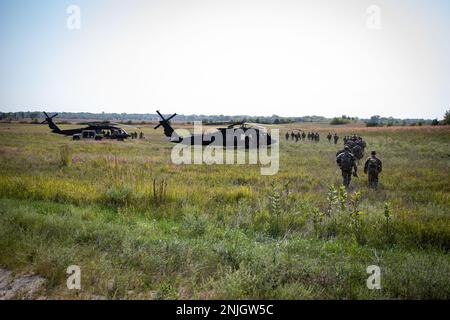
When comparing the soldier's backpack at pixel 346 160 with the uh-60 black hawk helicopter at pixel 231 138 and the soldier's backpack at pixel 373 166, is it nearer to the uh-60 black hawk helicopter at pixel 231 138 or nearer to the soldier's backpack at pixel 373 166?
the soldier's backpack at pixel 373 166

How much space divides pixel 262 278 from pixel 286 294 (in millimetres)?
518

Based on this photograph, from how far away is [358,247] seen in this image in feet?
20.6

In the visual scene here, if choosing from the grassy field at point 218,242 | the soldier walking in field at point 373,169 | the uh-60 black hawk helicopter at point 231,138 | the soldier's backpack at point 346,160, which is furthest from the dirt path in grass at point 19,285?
the uh-60 black hawk helicopter at point 231,138

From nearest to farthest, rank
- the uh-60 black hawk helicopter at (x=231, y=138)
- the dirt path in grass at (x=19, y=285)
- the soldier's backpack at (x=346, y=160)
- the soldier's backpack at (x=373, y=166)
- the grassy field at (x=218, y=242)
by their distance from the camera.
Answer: the dirt path in grass at (x=19, y=285) < the grassy field at (x=218, y=242) < the soldier's backpack at (x=346, y=160) < the soldier's backpack at (x=373, y=166) < the uh-60 black hawk helicopter at (x=231, y=138)

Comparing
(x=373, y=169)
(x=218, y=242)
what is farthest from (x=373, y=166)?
(x=218, y=242)

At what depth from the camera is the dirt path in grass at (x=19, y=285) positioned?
413cm

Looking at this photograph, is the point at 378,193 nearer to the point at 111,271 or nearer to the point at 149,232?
the point at 149,232

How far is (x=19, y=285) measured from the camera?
4.36 metres

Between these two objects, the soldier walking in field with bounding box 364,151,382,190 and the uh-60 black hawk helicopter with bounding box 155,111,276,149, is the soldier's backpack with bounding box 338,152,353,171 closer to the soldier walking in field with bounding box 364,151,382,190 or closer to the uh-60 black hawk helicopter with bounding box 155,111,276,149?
the soldier walking in field with bounding box 364,151,382,190

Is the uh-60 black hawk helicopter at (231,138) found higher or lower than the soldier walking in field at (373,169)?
higher

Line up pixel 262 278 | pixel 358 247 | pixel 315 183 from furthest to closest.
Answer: pixel 315 183
pixel 358 247
pixel 262 278

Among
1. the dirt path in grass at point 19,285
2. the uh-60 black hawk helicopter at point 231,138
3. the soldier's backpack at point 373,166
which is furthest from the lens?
the uh-60 black hawk helicopter at point 231,138
